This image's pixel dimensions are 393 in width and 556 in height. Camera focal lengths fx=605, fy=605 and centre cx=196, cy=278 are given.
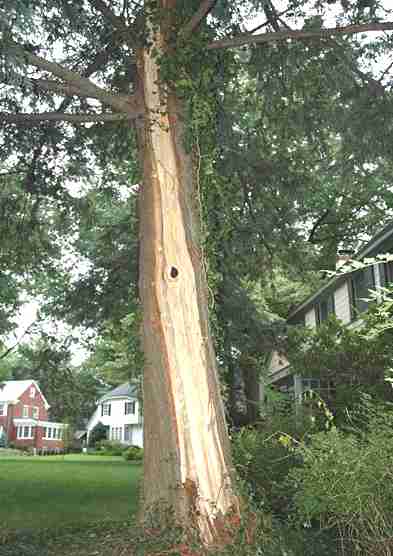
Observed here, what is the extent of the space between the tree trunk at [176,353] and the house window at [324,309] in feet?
48.8

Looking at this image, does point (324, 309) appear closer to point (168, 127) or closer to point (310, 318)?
point (310, 318)

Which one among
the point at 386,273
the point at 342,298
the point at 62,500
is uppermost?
the point at 342,298

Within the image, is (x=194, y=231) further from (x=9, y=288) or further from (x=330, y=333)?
(x=9, y=288)

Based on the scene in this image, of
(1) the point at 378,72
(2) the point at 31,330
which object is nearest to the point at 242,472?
(1) the point at 378,72

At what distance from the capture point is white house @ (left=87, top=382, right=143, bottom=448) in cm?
5012

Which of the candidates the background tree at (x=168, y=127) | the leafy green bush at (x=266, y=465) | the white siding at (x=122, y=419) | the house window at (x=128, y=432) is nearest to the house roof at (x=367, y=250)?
the leafy green bush at (x=266, y=465)

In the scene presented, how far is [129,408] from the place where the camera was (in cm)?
5075

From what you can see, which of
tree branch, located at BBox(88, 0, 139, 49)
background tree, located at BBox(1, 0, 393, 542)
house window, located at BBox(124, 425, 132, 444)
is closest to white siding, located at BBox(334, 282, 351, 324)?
background tree, located at BBox(1, 0, 393, 542)

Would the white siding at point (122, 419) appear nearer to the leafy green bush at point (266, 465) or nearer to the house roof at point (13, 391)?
the house roof at point (13, 391)

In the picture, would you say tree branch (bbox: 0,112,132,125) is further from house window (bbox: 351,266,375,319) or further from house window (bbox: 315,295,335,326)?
house window (bbox: 315,295,335,326)

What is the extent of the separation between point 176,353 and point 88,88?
10.5 ft

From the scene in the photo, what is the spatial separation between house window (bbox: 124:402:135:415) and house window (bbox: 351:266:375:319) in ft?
114

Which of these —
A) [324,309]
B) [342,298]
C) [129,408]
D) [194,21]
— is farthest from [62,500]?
[129,408]

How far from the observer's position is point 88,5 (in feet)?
28.3
